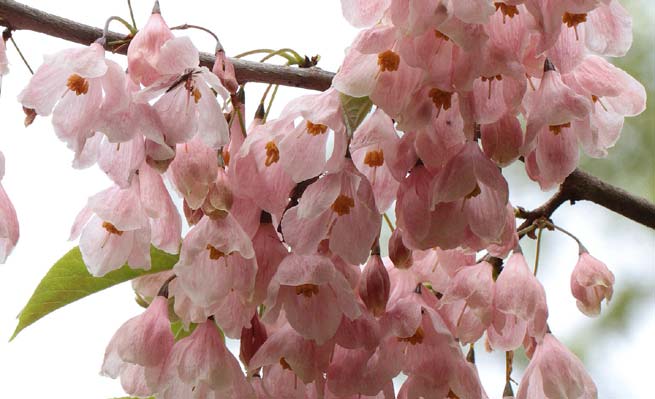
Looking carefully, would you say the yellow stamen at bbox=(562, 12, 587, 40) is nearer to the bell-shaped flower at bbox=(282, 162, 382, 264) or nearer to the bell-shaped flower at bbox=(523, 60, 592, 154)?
the bell-shaped flower at bbox=(523, 60, 592, 154)

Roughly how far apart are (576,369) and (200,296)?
0.79 metres

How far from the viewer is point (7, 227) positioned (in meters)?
1.39

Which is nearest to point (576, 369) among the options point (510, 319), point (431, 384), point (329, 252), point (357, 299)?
point (510, 319)

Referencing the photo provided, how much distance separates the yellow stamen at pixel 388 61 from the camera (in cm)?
120

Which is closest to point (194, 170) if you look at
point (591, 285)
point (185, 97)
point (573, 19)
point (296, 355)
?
point (185, 97)

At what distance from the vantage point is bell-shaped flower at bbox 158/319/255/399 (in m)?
1.40

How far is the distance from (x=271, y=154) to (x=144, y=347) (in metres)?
0.38

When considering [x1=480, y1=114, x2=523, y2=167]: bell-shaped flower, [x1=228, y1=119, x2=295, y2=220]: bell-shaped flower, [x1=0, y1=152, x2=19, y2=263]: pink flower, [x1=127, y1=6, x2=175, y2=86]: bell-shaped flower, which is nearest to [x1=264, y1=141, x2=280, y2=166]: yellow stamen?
[x1=228, y1=119, x2=295, y2=220]: bell-shaped flower

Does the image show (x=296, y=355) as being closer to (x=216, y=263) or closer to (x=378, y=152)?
(x=216, y=263)

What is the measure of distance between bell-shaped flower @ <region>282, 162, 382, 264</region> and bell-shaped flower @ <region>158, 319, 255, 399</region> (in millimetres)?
247

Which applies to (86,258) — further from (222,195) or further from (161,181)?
(222,195)

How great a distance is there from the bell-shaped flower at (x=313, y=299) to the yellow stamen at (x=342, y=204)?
76 mm

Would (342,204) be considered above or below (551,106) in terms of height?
below

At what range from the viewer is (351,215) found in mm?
1342
